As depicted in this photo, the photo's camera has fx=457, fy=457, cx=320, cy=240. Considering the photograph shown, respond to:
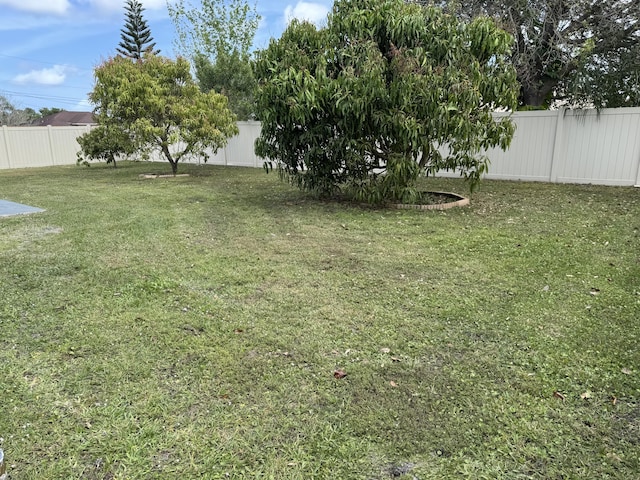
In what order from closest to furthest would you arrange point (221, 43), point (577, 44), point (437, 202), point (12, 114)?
point (437, 202)
point (577, 44)
point (221, 43)
point (12, 114)

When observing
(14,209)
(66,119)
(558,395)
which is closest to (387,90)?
(558,395)

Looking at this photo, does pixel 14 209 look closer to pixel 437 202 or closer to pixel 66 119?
pixel 437 202

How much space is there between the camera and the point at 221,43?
17.6 metres

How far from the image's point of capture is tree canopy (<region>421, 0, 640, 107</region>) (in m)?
8.69

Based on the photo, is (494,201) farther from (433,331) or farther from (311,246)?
(433,331)

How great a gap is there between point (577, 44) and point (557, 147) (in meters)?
2.45

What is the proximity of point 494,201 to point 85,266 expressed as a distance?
6140 mm

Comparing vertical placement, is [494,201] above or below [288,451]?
above

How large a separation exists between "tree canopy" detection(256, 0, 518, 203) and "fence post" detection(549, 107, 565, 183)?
307cm

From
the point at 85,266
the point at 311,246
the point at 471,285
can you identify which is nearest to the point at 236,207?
the point at 311,246

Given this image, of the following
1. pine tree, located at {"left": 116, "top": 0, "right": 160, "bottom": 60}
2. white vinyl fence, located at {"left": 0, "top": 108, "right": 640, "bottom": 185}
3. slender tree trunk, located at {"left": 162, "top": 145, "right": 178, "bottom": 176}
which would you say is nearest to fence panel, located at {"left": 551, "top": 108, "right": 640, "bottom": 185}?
white vinyl fence, located at {"left": 0, "top": 108, "right": 640, "bottom": 185}

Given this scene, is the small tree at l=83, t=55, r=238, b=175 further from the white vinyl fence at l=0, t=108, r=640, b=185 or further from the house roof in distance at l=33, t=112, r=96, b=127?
the house roof in distance at l=33, t=112, r=96, b=127

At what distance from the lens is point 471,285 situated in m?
3.73

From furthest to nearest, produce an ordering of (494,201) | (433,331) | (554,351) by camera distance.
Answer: (494,201)
(433,331)
(554,351)
